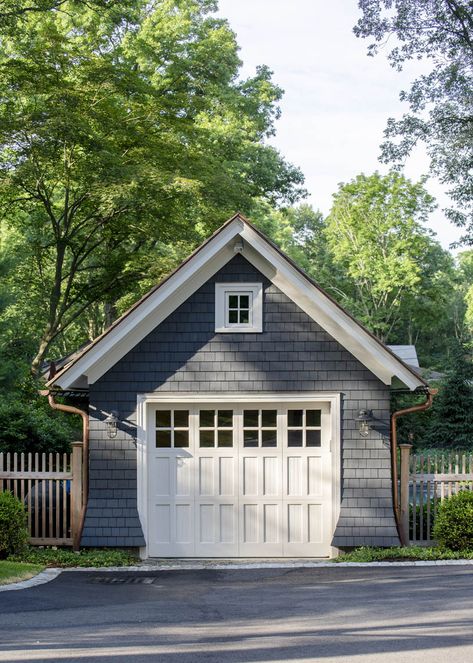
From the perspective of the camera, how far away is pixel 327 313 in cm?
1398

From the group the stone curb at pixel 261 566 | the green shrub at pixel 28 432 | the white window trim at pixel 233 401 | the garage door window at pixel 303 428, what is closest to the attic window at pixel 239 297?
the white window trim at pixel 233 401

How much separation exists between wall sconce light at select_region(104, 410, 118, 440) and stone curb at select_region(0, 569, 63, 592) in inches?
88.3

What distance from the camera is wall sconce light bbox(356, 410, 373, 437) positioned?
46.7ft

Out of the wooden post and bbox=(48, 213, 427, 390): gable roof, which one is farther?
the wooden post

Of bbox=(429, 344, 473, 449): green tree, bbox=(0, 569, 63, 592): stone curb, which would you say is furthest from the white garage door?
bbox=(429, 344, 473, 449): green tree

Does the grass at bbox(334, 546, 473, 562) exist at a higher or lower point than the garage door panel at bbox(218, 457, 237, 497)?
lower

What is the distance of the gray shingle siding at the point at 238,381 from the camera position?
47.1 ft

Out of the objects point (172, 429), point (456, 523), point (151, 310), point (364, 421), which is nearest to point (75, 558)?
point (172, 429)

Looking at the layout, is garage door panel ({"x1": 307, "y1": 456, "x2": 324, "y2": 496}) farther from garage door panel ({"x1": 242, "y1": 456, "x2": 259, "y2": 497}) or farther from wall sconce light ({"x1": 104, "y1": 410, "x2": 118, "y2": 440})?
wall sconce light ({"x1": 104, "y1": 410, "x2": 118, "y2": 440})

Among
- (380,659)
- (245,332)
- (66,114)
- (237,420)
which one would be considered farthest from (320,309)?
(66,114)

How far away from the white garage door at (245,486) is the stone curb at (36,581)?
195 cm

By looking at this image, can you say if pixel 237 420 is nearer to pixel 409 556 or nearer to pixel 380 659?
pixel 409 556

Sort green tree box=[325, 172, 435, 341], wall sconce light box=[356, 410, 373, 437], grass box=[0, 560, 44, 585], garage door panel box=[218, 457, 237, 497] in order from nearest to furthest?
grass box=[0, 560, 44, 585] → wall sconce light box=[356, 410, 373, 437] → garage door panel box=[218, 457, 237, 497] → green tree box=[325, 172, 435, 341]

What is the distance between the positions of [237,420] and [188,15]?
78.8 feet
